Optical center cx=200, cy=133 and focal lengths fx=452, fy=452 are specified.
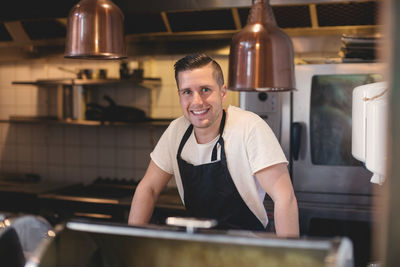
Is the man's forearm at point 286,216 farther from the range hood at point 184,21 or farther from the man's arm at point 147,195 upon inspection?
the range hood at point 184,21

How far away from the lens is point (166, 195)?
3.68 meters

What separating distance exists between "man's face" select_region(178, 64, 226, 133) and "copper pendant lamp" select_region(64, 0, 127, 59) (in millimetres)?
542

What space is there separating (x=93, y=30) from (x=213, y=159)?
2.92ft

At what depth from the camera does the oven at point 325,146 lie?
2.97 metres

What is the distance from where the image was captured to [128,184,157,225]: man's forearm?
200 centimetres

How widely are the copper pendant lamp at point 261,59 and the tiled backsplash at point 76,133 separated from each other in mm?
2297

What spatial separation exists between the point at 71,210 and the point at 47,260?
2.65 metres

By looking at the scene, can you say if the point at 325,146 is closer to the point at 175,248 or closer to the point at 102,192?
the point at 102,192

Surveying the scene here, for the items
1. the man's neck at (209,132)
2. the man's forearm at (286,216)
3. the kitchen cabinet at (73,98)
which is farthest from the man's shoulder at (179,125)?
the kitchen cabinet at (73,98)

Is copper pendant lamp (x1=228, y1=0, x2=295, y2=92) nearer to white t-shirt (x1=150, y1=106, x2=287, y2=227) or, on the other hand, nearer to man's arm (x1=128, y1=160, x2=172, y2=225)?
white t-shirt (x1=150, y1=106, x2=287, y2=227)

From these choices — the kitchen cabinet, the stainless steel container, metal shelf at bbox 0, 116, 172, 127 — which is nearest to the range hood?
the kitchen cabinet

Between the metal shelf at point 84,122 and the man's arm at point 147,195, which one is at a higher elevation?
the metal shelf at point 84,122

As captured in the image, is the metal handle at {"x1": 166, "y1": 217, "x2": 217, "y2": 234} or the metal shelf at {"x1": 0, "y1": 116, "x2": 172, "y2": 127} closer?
the metal handle at {"x1": 166, "y1": 217, "x2": 217, "y2": 234}

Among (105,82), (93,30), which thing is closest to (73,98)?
(105,82)
